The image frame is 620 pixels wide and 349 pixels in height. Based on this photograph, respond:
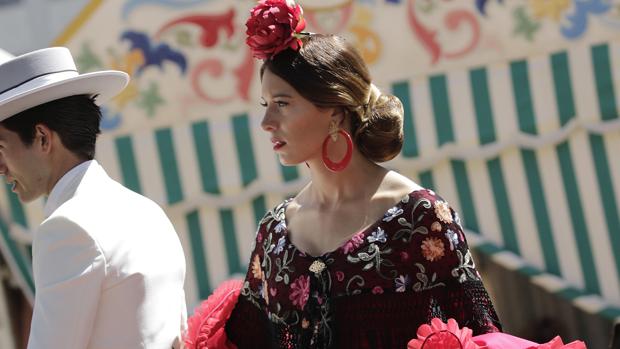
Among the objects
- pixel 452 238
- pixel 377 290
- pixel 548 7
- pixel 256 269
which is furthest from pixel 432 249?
pixel 548 7

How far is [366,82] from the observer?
8.77ft

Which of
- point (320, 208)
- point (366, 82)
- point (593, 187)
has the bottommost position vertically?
point (593, 187)

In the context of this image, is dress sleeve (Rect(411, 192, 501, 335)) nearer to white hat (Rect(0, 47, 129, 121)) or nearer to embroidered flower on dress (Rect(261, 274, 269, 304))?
embroidered flower on dress (Rect(261, 274, 269, 304))

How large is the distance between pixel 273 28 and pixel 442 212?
A: 23.3 inches

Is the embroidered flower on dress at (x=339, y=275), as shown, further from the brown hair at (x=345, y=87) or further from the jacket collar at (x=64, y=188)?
the jacket collar at (x=64, y=188)

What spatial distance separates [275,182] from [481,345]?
9.83 feet

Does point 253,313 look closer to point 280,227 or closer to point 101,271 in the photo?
point 280,227

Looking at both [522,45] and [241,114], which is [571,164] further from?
[241,114]

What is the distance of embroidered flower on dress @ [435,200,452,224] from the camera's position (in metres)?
2.54

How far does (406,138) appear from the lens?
5352mm

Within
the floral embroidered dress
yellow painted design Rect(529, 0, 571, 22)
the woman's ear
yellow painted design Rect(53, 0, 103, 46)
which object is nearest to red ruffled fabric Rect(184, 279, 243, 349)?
the floral embroidered dress

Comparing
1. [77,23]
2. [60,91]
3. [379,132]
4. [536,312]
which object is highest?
[77,23]

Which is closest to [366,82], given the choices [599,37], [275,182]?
[275,182]

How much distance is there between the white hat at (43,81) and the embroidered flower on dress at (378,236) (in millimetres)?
785
